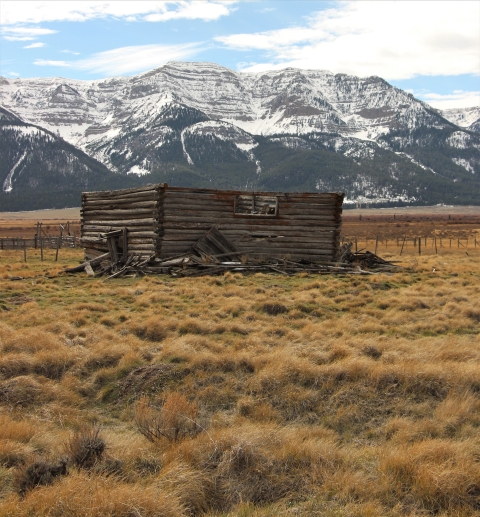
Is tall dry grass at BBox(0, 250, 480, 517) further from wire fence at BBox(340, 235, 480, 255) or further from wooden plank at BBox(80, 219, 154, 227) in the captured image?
wire fence at BBox(340, 235, 480, 255)

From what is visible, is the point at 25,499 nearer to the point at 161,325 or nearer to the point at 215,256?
the point at 161,325

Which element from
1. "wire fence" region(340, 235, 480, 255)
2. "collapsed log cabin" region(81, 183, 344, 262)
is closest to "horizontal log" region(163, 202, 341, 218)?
"collapsed log cabin" region(81, 183, 344, 262)

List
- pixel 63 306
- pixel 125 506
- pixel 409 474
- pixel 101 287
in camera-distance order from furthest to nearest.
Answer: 1. pixel 101 287
2. pixel 63 306
3. pixel 409 474
4. pixel 125 506

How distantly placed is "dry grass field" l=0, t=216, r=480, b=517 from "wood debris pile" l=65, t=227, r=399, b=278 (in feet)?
25.0

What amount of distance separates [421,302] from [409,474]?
9.01 meters

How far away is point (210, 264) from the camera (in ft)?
64.6

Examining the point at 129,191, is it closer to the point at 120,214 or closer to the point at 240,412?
the point at 120,214

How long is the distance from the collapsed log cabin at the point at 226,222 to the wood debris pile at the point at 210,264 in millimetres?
205

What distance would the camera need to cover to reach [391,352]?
7.82 metres

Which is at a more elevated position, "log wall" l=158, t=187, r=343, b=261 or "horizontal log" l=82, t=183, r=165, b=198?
"horizontal log" l=82, t=183, r=165, b=198

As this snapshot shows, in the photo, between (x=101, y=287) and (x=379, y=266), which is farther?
(x=379, y=266)

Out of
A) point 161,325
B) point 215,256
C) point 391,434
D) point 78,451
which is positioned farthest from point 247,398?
point 215,256

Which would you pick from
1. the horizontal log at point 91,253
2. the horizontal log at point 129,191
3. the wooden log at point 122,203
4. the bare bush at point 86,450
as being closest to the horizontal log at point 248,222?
the wooden log at point 122,203

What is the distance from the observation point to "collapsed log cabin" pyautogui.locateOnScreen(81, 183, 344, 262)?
20.7m
